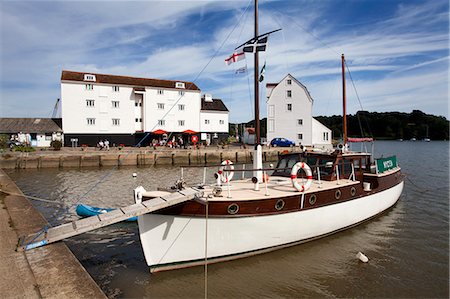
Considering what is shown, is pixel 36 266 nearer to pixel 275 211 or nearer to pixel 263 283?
pixel 263 283

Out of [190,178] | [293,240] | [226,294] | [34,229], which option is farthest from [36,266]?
[190,178]

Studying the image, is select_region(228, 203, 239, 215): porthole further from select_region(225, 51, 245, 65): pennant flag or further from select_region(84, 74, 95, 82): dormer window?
select_region(84, 74, 95, 82): dormer window

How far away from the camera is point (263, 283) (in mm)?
7031

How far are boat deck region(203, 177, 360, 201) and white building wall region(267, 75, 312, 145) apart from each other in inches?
1202

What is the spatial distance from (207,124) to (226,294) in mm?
38999

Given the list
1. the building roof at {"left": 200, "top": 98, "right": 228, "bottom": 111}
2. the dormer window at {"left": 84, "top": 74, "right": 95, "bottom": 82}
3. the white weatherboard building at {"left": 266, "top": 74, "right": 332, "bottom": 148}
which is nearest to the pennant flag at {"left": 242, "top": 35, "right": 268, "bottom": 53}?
the white weatherboard building at {"left": 266, "top": 74, "right": 332, "bottom": 148}

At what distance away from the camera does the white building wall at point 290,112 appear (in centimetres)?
4025

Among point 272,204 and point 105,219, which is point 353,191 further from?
point 105,219

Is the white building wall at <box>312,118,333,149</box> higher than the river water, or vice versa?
the white building wall at <box>312,118,333,149</box>

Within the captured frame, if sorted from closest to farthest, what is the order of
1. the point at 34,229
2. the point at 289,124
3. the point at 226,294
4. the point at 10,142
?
the point at 226,294
the point at 34,229
the point at 10,142
the point at 289,124

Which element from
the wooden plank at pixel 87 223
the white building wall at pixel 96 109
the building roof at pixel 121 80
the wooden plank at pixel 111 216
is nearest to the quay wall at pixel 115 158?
the white building wall at pixel 96 109

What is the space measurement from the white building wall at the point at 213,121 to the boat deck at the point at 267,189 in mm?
34255

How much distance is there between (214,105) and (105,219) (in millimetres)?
41112

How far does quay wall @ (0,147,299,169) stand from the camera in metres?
26.8
